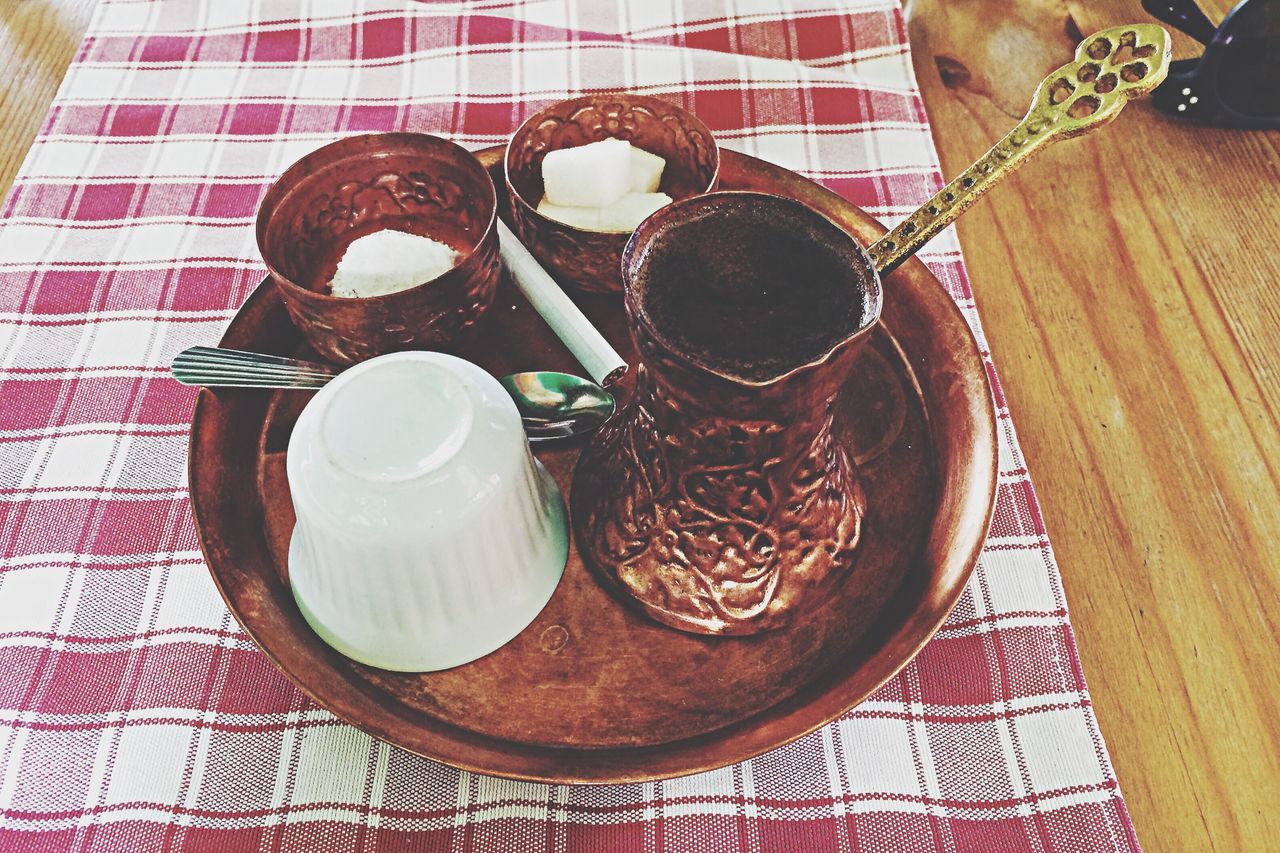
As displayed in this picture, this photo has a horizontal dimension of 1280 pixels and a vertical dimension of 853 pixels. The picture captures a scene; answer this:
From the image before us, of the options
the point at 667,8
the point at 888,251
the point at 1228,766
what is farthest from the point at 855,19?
the point at 1228,766

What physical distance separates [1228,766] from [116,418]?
2.39 feet

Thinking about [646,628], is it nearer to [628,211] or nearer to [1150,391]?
[628,211]

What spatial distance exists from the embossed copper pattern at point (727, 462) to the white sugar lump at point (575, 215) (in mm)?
147

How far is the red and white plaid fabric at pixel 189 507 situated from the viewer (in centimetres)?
47

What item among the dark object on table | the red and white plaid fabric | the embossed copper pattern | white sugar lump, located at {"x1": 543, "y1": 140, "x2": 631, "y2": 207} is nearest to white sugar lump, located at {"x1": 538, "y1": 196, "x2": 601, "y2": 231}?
white sugar lump, located at {"x1": 543, "y1": 140, "x2": 631, "y2": 207}

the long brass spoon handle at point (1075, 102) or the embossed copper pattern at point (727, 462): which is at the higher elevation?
the long brass spoon handle at point (1075, 102)

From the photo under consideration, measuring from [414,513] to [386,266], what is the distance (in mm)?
200

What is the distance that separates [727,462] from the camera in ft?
1.38

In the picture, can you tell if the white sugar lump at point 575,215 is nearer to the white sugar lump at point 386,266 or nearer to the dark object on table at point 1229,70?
the white sugar lump at point 386,266

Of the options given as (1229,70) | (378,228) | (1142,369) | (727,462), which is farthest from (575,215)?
(1229,70)

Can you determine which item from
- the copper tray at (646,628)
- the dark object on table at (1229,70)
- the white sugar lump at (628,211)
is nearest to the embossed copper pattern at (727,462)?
the copper tray at (646,628)

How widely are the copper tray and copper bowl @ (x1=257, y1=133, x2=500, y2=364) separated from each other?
57 millimetres

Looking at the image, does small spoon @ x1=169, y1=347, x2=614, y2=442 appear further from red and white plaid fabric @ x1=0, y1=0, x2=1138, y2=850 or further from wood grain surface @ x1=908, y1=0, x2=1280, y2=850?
wood grain surface @ x1=908, y1=0, x2=1280, y2=850

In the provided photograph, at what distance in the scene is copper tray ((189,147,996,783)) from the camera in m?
0.43
